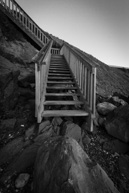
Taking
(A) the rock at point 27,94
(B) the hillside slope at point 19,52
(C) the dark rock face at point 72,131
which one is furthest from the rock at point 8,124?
(B) the hillside slope at point 19,52

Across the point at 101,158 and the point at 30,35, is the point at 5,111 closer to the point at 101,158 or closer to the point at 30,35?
the point at 101,158

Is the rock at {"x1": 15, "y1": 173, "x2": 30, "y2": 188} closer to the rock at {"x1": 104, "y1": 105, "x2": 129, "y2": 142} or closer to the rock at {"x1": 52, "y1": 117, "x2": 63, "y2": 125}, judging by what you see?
the rock at {"x1": 52, "y1": 117, "x2": 63, "y2": 125}

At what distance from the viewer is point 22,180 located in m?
1.29

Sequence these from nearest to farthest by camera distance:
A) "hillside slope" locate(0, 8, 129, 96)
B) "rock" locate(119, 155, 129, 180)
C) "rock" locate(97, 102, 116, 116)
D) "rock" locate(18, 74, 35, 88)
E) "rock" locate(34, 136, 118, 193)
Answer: "rock" locate(34, 136, 118, 193)
"rock" locate(119, 155, 129, 180)
"rock" locate(97, 102, 116, 116)
"rock" locate(18, 74, 35, 88)
"hillside slope" locate(0, 8, 129, 96)

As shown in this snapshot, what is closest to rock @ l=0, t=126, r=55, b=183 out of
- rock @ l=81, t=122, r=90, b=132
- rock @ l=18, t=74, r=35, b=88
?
rock @ l=81, t=122, r=90, b=132

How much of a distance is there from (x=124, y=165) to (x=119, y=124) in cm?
67

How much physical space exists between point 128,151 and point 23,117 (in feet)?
7.35

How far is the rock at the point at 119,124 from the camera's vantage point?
1928mm

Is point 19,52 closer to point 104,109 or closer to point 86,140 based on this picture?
point 104,109

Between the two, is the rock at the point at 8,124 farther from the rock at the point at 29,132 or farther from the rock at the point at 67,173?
the rock at the point at 67,173

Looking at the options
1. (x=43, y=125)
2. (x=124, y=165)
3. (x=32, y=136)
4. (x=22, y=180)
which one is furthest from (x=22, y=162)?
(x=124, y=165)

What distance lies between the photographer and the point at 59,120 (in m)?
2.24

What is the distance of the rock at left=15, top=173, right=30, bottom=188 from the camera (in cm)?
126

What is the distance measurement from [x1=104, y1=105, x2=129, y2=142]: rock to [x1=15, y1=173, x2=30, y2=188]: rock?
1648 mm
